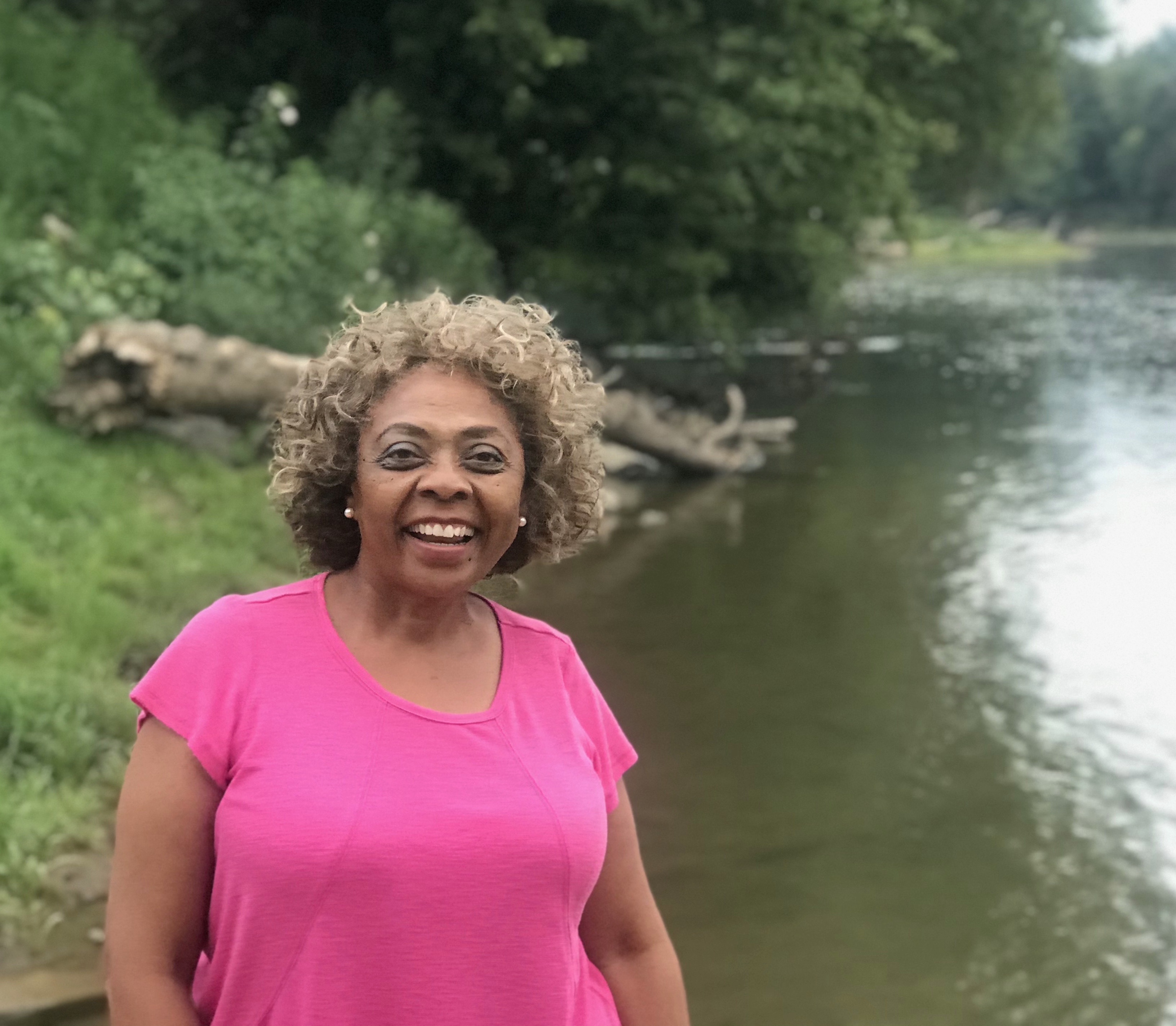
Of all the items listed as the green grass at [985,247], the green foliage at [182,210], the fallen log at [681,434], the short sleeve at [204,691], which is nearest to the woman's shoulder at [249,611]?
the short sleeve at [204,691]

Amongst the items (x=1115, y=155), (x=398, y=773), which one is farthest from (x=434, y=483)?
(x=1115, y=155)

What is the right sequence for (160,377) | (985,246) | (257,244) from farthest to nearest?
(985,246) < (257,244) < (160,377)

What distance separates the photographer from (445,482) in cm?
194

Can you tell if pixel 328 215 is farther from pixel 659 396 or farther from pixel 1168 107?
pixel 1168 107

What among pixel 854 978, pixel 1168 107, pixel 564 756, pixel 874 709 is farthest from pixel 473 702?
pixel 1168 107

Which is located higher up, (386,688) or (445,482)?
(445,482)

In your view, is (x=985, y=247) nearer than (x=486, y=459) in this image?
No

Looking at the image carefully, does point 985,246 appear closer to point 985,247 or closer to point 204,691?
point 985,247

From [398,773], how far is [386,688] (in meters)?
0.14

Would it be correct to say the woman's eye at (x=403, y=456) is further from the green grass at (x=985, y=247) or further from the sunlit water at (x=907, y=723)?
the green grass at (x=985, y=247)

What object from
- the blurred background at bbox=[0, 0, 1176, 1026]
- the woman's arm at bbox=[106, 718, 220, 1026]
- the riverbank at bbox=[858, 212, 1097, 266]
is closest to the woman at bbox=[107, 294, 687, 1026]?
the woman's arm at bbox=[106, 718, 220, 1026]

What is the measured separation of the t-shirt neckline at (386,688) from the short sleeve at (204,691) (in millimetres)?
118

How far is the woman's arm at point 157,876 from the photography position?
1.75 meters

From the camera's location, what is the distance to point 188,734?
174cm
